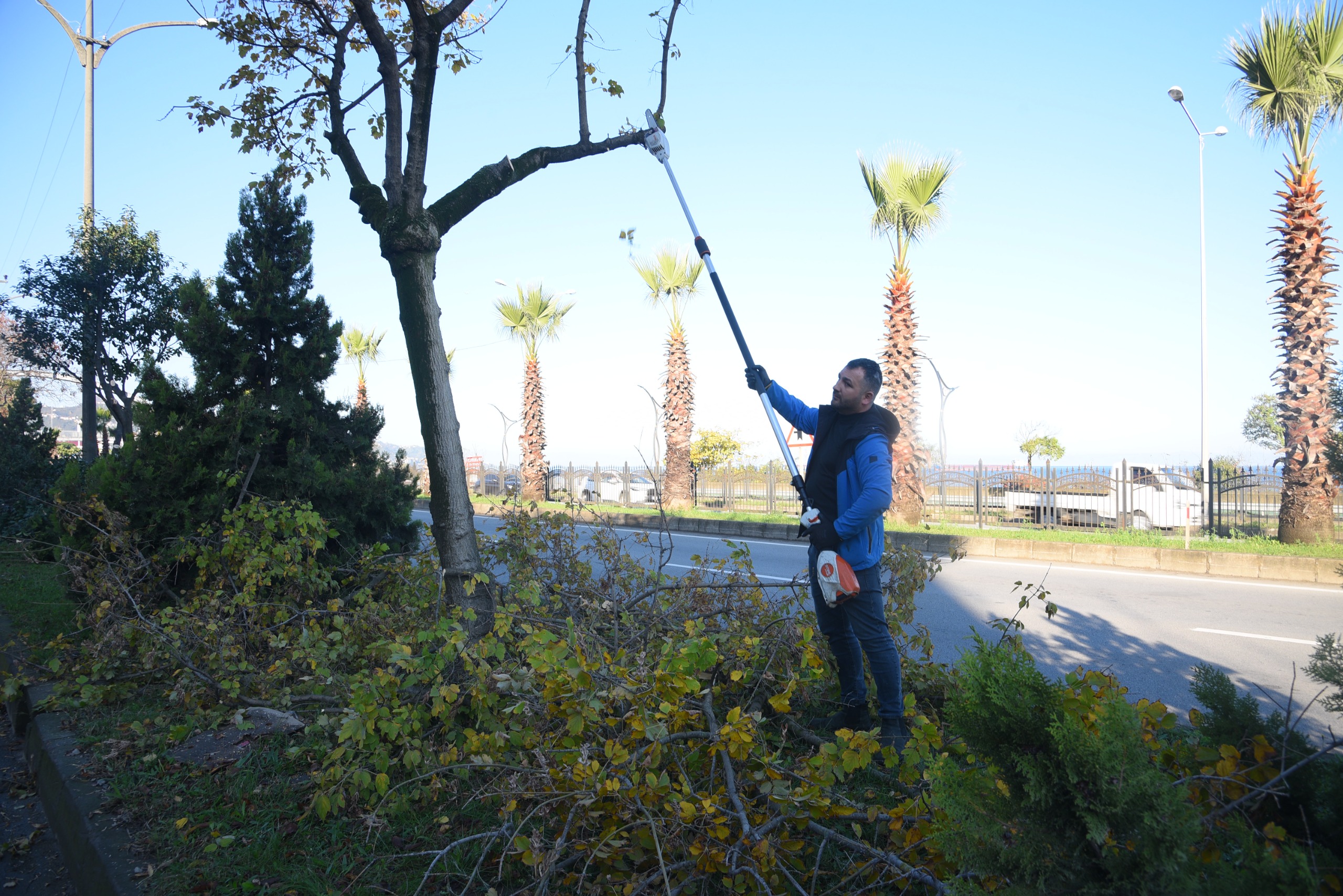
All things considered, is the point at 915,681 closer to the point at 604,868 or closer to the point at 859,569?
the point at 859,569

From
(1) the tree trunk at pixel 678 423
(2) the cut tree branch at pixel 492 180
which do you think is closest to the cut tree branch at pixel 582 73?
(2) the cut tree branch at pixel 492 180

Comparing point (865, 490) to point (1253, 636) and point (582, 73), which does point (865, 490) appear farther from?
point (1253, 636)

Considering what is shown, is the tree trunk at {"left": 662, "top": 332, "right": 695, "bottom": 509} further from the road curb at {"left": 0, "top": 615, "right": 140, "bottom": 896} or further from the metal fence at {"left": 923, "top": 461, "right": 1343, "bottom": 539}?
the road curb at {"left": 0, "top": 615, "right": 140, "bottom": 896}

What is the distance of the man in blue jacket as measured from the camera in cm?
341

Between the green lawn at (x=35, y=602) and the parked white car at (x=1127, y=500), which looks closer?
the green lawn at (x=35, y=602)

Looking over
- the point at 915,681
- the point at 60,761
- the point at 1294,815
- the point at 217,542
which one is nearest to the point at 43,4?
the point at 217,542

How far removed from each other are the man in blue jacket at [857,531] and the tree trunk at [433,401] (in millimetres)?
1817

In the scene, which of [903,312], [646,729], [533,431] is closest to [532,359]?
[533,431]

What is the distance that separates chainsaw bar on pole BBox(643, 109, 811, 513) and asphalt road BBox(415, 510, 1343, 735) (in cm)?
205

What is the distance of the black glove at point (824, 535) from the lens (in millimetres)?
3555

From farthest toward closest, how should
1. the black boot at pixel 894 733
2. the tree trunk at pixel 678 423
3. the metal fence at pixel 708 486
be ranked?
the tree trunk at pixel 678 423, the metal fence at pixel 708 486, the black boot at pixel 894 733

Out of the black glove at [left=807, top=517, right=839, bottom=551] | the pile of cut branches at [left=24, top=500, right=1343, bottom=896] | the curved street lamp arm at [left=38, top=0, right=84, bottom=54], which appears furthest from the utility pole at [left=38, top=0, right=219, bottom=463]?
the black glove at [left=807, top=517, right=839, bottom=551]

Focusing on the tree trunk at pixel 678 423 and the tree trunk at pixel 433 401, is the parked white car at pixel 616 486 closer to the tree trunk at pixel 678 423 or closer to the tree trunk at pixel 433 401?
the tree trunk at pixel 678 423

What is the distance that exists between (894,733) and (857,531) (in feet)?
2.87
